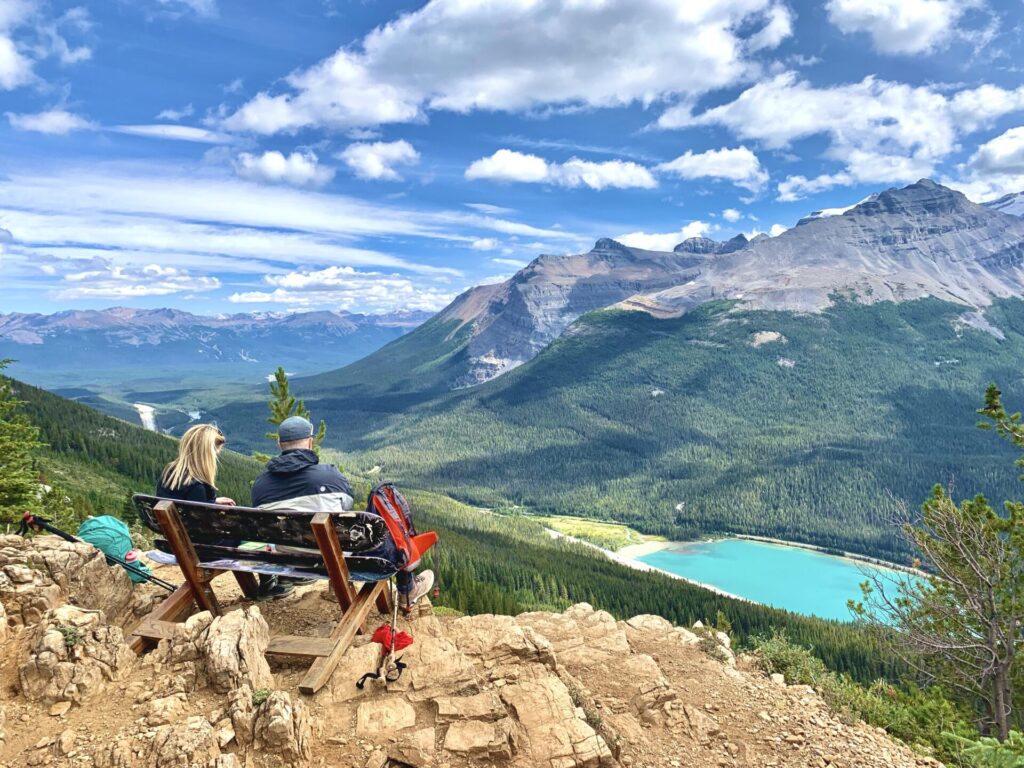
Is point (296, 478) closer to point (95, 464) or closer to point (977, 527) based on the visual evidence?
point (977, 527)

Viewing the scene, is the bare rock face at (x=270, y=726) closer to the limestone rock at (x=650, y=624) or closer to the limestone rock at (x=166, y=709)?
the limestone rock at (x=166, y=709)

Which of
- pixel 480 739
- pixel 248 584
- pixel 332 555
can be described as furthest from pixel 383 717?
pixel 248 584

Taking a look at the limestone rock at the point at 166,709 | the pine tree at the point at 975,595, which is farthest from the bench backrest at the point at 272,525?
the pine tree at the point at 975,595

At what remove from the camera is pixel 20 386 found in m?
115

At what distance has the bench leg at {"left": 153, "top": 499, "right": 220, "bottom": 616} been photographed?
711cm

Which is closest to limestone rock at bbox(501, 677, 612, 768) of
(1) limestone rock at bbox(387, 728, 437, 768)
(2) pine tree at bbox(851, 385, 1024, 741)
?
(1) limestone rock at bbox(387, 728, 437, 768)

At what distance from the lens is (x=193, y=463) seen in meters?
8.26

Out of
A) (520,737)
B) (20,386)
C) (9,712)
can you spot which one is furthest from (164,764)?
(20,386)

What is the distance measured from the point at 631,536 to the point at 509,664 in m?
178

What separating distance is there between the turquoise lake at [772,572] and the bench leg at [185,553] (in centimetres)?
12435

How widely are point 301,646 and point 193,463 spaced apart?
129 inches

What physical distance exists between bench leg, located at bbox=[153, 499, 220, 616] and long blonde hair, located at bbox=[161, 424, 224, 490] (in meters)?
0.99

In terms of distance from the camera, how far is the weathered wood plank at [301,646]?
6.71 meters

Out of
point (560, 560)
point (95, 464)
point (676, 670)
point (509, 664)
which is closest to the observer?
→ point (509, 664)
